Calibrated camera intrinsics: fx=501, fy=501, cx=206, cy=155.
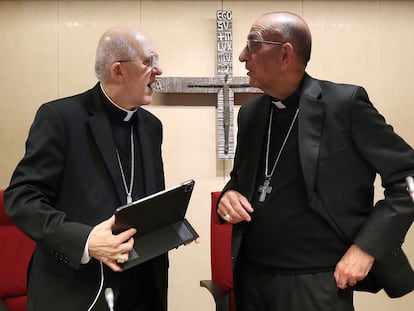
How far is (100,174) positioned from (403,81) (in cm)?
281

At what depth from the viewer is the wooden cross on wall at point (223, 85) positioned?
3557mm

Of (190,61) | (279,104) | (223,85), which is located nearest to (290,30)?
(279,104)

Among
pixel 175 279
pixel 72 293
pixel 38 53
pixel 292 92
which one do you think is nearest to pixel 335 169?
Answer: pixel 292 92

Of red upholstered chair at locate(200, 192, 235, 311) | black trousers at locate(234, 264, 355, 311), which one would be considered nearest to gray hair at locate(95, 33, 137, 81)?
black trousers at locate(234, 264, 355, 311)

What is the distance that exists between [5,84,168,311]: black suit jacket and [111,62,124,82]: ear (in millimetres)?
122

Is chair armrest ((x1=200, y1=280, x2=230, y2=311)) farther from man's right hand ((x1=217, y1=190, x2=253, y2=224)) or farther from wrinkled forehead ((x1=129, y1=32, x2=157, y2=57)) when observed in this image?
wrinkled forehead ((x1=129, y1=32, x2=157, y2=57))

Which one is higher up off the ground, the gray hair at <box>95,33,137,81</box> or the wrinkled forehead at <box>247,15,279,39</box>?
the wrinkled forehead at <box>247,15,279,39</box>

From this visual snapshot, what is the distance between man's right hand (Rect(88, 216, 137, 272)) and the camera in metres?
1.55

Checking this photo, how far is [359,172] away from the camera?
168 cm

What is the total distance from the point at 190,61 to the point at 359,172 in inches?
86.7

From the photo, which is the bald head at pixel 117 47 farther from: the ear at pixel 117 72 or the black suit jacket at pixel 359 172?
the black suit jacket at pixel 359 172

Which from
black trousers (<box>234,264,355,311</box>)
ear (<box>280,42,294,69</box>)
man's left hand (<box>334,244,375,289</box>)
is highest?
ear (<box>280,42,294,69</box>)

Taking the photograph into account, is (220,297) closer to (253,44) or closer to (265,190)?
(265,190)

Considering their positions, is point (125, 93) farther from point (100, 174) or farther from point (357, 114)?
point (357, 114)
